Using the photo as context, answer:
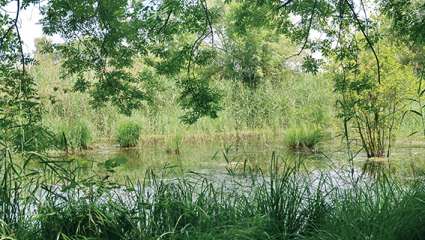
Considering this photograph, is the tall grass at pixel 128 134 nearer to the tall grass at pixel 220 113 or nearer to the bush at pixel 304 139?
the tall grass at pixel 220 113

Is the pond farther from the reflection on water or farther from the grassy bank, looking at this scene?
the grassy bank

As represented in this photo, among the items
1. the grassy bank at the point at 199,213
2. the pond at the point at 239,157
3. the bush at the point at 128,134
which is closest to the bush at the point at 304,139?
the pond at the point at 239,157

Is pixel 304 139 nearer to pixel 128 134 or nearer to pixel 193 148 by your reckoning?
pixel 193 148

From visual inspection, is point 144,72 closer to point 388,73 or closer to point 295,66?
point 388,73

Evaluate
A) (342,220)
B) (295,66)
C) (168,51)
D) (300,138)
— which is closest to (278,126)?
(300,138)

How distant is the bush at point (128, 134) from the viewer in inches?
484

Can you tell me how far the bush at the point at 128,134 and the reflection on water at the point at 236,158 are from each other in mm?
273

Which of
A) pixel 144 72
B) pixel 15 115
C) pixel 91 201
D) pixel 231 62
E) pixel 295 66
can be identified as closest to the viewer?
pixel 91 201

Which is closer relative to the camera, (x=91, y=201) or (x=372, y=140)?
(x=91, y=201)

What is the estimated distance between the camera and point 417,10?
5.10 meters

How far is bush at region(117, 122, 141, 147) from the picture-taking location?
1230 cm

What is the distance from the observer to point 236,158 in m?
8.27

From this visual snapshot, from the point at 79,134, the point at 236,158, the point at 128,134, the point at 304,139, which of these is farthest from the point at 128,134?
the point at 236,158

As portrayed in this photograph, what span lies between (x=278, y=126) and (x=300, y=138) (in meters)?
2.85
